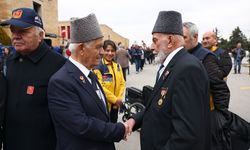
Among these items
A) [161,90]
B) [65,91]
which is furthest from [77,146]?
[161,90]

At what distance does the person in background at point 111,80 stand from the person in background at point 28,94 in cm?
188

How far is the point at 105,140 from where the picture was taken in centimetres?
202

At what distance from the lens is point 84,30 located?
7.11 ft

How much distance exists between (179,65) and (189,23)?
1.87 meters

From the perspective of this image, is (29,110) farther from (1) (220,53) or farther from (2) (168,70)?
(1) (220,53)

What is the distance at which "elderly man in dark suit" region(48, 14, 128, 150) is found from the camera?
195 centimetres

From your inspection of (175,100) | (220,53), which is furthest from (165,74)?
(220,53)

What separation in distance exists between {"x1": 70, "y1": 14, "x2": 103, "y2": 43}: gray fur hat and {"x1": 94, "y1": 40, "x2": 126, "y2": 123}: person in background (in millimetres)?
2077

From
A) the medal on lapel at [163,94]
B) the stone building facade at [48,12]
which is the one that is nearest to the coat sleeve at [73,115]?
the medal on lapel at [163,94]

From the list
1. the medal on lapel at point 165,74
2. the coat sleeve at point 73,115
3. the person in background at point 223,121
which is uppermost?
the medal on lapel at point 165,74

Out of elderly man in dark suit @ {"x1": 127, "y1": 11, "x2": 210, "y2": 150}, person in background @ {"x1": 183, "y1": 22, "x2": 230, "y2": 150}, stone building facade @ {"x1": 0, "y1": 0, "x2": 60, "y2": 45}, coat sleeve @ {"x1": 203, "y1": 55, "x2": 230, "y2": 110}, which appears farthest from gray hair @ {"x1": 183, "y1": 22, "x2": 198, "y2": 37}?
stone building facade @ {"x1": 0, "y1": 0, "x2": 60, "y2": 45}

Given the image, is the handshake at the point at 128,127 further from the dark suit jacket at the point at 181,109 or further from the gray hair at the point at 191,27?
the gray hair at the point at 191,27

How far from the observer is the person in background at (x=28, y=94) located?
2.32 metres

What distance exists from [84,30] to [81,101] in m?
0.58
